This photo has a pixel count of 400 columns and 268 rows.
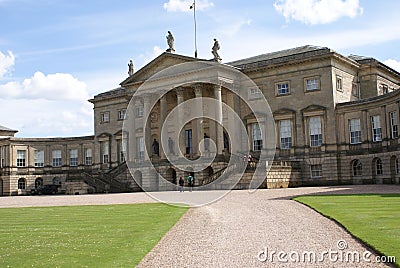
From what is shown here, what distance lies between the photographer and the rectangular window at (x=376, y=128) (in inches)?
1741

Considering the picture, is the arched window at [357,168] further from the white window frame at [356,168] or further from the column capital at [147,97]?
the column capital at [147,97]

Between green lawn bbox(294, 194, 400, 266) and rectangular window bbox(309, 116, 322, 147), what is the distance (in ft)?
81.1

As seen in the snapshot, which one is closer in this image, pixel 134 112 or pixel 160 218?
pixel 160 218

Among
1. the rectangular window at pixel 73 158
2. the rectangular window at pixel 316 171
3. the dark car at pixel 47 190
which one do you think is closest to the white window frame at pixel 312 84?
the rectangular window at pixel 316 171

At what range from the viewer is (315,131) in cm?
4788

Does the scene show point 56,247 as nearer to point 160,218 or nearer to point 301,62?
point 160,218

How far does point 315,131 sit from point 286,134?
2.66 m

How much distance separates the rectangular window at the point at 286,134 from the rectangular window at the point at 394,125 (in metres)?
9.36

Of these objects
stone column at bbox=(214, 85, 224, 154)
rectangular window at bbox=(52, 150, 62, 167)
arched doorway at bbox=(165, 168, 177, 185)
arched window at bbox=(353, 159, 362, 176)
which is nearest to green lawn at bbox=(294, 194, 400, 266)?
arched window at bbox=(353, 159, 362, 176)

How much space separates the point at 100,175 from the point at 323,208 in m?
36.3

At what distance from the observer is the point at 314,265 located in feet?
35.6

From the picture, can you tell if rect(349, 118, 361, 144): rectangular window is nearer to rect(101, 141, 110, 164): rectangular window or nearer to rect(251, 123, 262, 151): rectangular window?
rect(251, 123, 262, 151): rectangular window

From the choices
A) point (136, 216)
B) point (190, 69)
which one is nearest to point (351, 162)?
point (190, 69)

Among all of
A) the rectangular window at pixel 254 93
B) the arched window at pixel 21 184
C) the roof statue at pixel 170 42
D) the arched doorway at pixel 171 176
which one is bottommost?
the arched window at pixel 21 184
